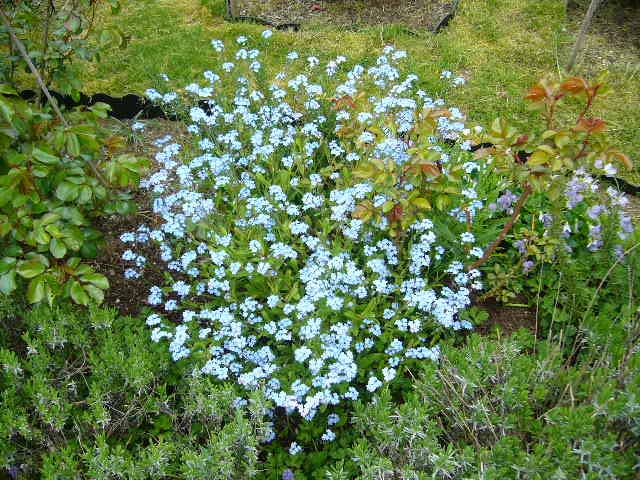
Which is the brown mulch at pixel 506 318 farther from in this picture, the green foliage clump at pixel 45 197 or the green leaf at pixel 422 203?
the green foliage clump at pixel 45 197

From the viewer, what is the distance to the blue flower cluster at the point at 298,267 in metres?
2.71

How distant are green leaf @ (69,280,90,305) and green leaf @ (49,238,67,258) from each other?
151mm

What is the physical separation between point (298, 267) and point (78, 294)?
1.31 metres

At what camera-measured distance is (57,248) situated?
241cm

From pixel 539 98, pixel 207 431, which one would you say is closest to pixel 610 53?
pixel 539 98

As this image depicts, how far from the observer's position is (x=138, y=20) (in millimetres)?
6164

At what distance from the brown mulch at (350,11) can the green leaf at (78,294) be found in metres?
4.54

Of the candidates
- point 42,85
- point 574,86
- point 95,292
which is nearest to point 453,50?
point 574,86

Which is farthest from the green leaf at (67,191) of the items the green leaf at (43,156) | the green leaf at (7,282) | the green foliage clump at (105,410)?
the green foliage clump at (105,410)

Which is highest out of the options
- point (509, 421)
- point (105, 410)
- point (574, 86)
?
point (574, 86)

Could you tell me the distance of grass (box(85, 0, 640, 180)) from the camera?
5.06 metres

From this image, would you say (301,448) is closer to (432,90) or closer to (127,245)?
(127,245)

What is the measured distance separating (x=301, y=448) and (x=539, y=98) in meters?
2.03

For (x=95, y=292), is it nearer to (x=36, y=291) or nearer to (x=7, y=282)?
(x=36, y=291)
